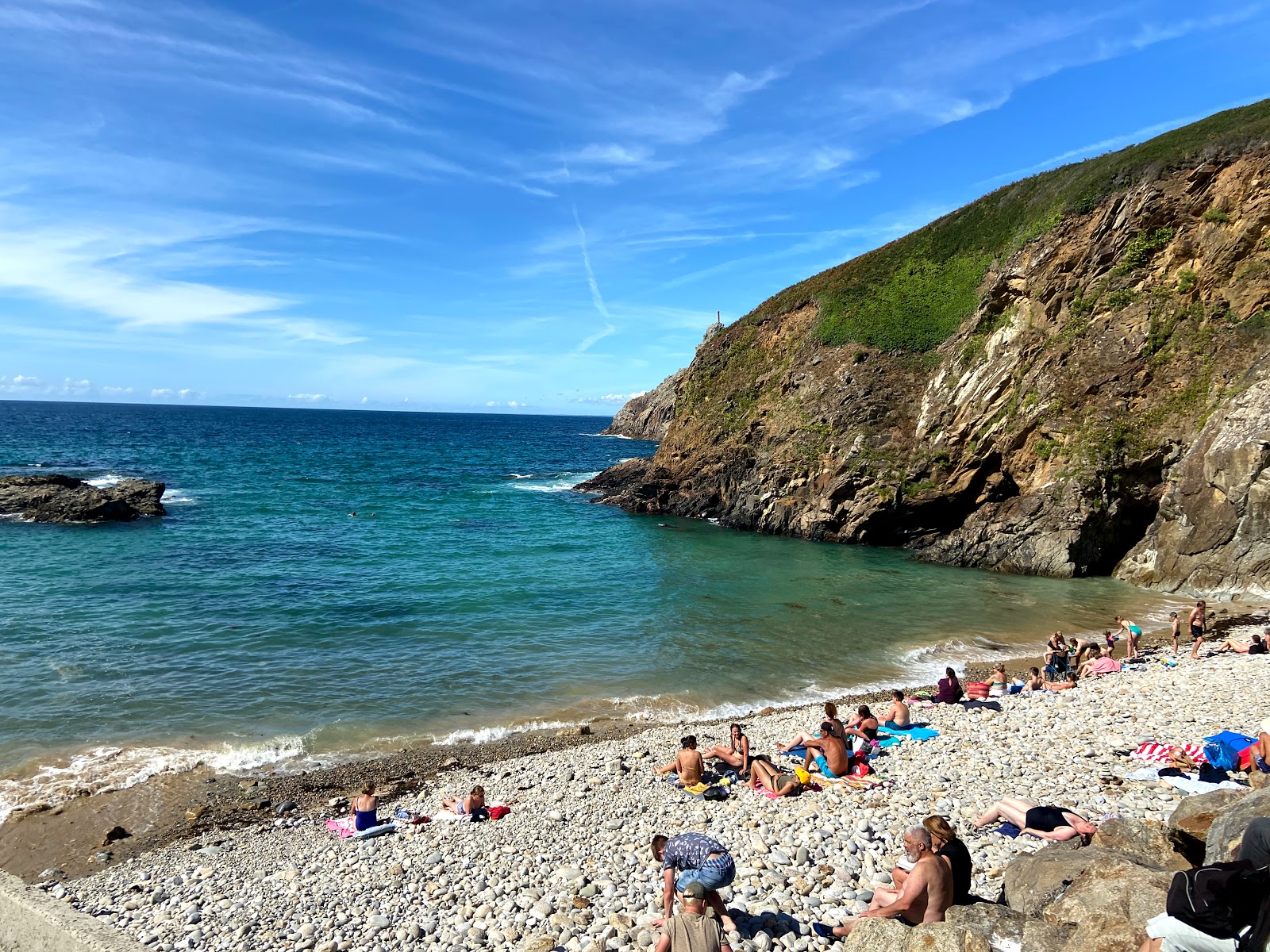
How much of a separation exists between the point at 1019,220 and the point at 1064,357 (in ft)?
57.1

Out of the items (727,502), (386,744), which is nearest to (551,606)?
(386,744)

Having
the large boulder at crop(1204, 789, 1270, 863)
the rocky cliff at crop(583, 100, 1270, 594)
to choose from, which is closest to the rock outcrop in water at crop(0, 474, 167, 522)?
the rocky cliff at crop(583, 100, 1270, 594)

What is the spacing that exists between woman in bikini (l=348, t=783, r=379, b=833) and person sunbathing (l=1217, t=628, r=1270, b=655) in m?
22.4

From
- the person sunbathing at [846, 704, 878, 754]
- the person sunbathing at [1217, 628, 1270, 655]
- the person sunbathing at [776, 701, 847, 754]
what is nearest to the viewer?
the person sunbathing at [776, 701, 847, 754]

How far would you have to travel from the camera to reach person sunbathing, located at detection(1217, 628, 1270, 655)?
19.3 metres

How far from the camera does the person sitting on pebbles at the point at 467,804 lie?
40.9ft

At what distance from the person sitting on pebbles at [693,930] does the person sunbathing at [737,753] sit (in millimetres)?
6090

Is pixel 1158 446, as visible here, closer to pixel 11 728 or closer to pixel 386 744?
pixel 386 744

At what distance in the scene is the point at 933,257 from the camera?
53.0 metres

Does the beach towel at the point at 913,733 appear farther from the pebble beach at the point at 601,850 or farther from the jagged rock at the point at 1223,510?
the jagged rock at the point at 1223,510

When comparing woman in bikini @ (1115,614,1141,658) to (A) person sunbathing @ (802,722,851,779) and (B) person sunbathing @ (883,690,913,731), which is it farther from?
(A) person sunbathing @ (802,722,851,779)

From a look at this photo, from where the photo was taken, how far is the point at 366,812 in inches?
480

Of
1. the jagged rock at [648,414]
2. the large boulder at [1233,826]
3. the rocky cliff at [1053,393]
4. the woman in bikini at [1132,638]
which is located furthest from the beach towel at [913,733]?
the jagged rock at [648,414]

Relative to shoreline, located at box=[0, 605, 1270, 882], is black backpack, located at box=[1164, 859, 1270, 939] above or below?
above
